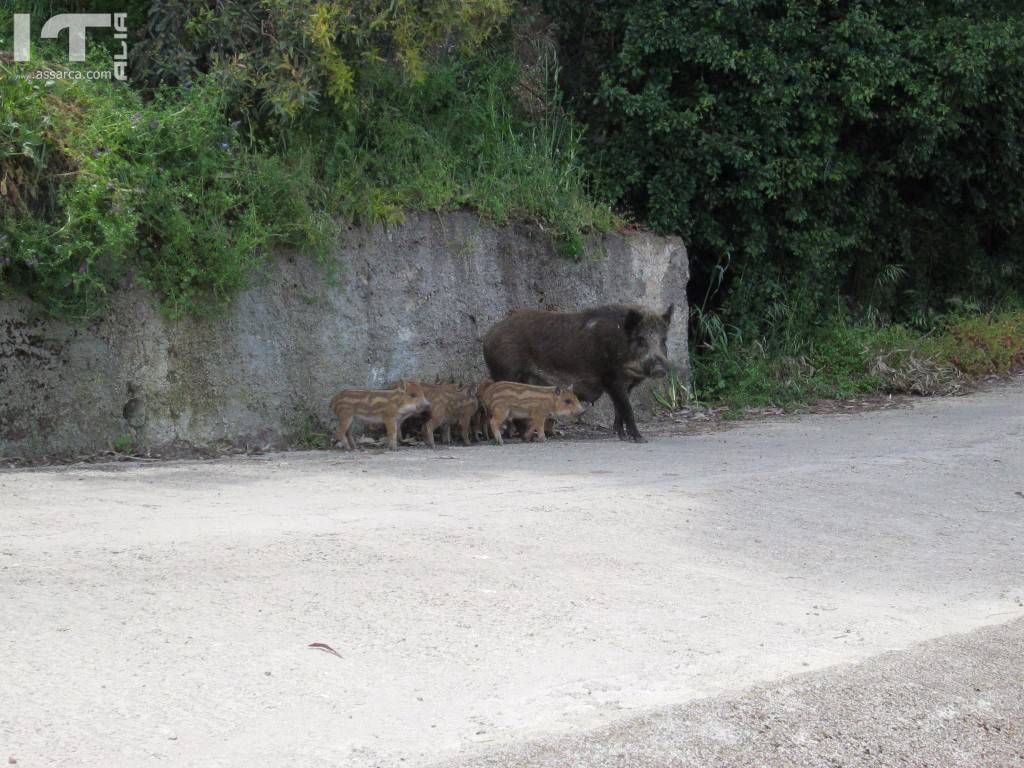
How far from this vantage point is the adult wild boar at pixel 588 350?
43.2 ft

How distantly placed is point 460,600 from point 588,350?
6.94 meters

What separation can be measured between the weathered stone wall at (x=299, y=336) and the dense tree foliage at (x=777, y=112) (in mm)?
1269

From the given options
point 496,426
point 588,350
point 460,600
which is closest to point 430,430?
point 496,426

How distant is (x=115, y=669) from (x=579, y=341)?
8.41 m

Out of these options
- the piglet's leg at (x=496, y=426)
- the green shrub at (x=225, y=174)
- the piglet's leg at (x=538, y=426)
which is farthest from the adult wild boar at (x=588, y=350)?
the green shrub at (x=225, y=174)

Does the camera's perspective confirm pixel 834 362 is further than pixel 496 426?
Yes

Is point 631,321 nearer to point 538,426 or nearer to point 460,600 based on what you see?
point 538,426

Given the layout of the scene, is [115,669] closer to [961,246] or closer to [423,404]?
[423,404]

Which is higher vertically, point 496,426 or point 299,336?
point 299,336

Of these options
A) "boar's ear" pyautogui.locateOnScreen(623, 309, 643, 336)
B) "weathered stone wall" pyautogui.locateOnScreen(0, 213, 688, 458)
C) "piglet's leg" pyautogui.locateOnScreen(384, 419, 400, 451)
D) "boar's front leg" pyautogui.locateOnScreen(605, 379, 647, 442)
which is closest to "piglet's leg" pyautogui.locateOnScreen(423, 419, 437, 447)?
"piglet's leg" pyautogui.locateOnScreen(384, 419, 400, 451)

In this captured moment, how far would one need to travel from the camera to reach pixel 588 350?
13.3 metres

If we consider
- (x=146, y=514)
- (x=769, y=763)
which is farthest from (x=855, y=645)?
(x=146, y=514)

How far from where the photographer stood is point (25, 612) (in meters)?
5.97

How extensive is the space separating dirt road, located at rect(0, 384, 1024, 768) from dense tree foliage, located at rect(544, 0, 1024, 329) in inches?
250
